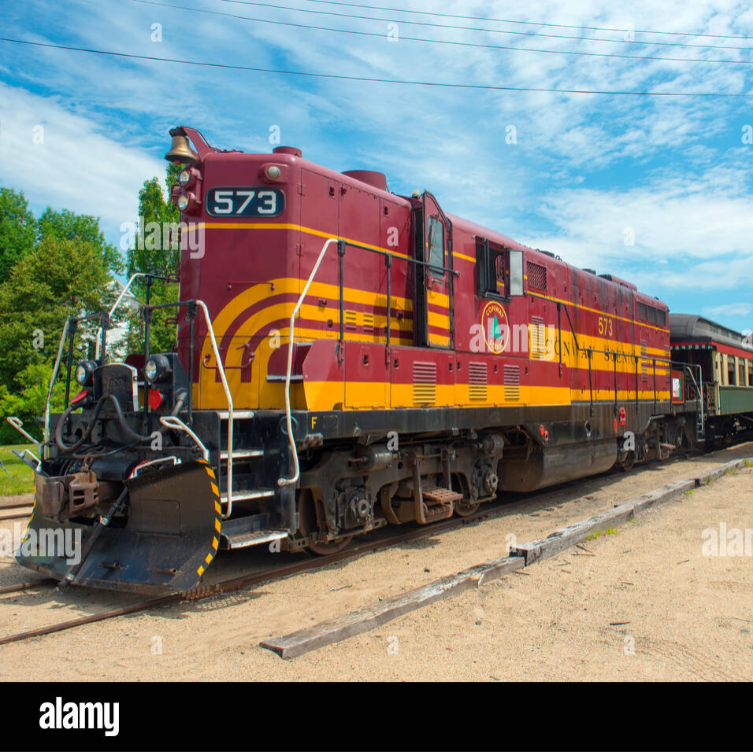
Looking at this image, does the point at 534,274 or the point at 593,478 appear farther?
the point at 593,478

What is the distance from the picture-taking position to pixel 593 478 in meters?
12.0

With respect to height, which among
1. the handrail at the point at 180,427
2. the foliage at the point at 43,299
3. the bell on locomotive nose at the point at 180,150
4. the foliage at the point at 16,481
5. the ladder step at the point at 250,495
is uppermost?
the foliage at the point at 43,299

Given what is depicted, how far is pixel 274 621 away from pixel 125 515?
162 centimetres

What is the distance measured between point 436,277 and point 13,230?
1602 inches

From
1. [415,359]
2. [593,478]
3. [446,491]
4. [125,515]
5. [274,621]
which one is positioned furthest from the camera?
[593,478]

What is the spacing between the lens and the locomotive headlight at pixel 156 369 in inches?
199

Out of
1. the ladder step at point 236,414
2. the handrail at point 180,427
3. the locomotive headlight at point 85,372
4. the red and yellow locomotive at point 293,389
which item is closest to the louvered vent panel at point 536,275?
the red and yellow locomotive at point 293,389

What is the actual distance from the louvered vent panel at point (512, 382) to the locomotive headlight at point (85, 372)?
4662 mm

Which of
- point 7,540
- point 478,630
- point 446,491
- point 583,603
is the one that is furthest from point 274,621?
point 7,540

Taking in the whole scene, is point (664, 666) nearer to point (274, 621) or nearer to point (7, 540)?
point (274, 621)

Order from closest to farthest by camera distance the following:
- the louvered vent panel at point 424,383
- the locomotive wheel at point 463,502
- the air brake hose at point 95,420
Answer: the air brake hose at point 95,420, the louvered vent panel at point 424,383, the locomotive wheel at point 463,502

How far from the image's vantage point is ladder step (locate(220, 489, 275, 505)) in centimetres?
477

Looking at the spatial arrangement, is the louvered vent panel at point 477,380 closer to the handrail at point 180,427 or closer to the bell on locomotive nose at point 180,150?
the handrail at point 180,427
